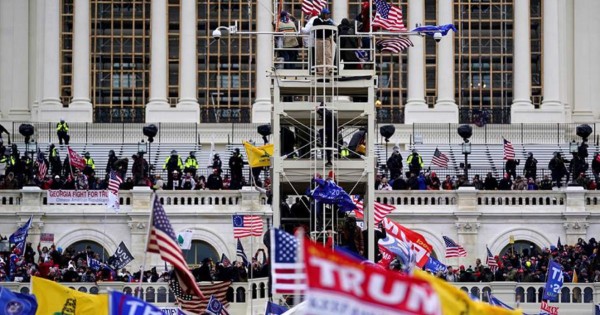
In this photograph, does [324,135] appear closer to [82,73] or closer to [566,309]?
[566,309]

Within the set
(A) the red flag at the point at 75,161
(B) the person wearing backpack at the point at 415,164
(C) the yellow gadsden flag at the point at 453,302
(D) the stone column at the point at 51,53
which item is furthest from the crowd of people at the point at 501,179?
(C) the yellow gadsden flag at the point at 453,302

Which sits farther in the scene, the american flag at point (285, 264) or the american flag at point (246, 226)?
the american flag at point (246, 226)

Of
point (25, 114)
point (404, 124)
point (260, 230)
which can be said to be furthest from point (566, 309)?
point (25, 114)

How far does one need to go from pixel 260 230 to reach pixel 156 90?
3170cm

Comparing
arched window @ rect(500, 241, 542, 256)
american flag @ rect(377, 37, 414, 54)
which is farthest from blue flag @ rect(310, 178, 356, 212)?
arched window @ rect(500, 241, 542, 256)

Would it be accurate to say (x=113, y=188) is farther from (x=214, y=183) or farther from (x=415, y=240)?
(x=415, y=240)

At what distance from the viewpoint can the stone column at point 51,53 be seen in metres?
92.5

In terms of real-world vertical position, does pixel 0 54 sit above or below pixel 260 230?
above

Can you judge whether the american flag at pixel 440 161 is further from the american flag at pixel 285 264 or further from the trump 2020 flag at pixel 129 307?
the trump 2020 flag at pixel 129 307

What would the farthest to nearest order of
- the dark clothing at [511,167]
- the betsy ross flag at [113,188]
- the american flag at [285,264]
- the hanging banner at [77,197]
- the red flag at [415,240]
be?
1. the dark clothing at [511,167]
2. the hanging banner at [77,197]
3. the betsy ross flag at [113,188]
4. the red flag at [415,240]
5. the american flag at [285,264]

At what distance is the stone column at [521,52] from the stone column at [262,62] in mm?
10147

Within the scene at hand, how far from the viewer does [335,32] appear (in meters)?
46.5

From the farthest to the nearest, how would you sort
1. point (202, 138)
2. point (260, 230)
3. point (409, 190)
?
point (202, 138)
point (409, 190)
point (260, 230)

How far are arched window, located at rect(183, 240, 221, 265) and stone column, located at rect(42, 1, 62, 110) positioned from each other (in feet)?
81.1
